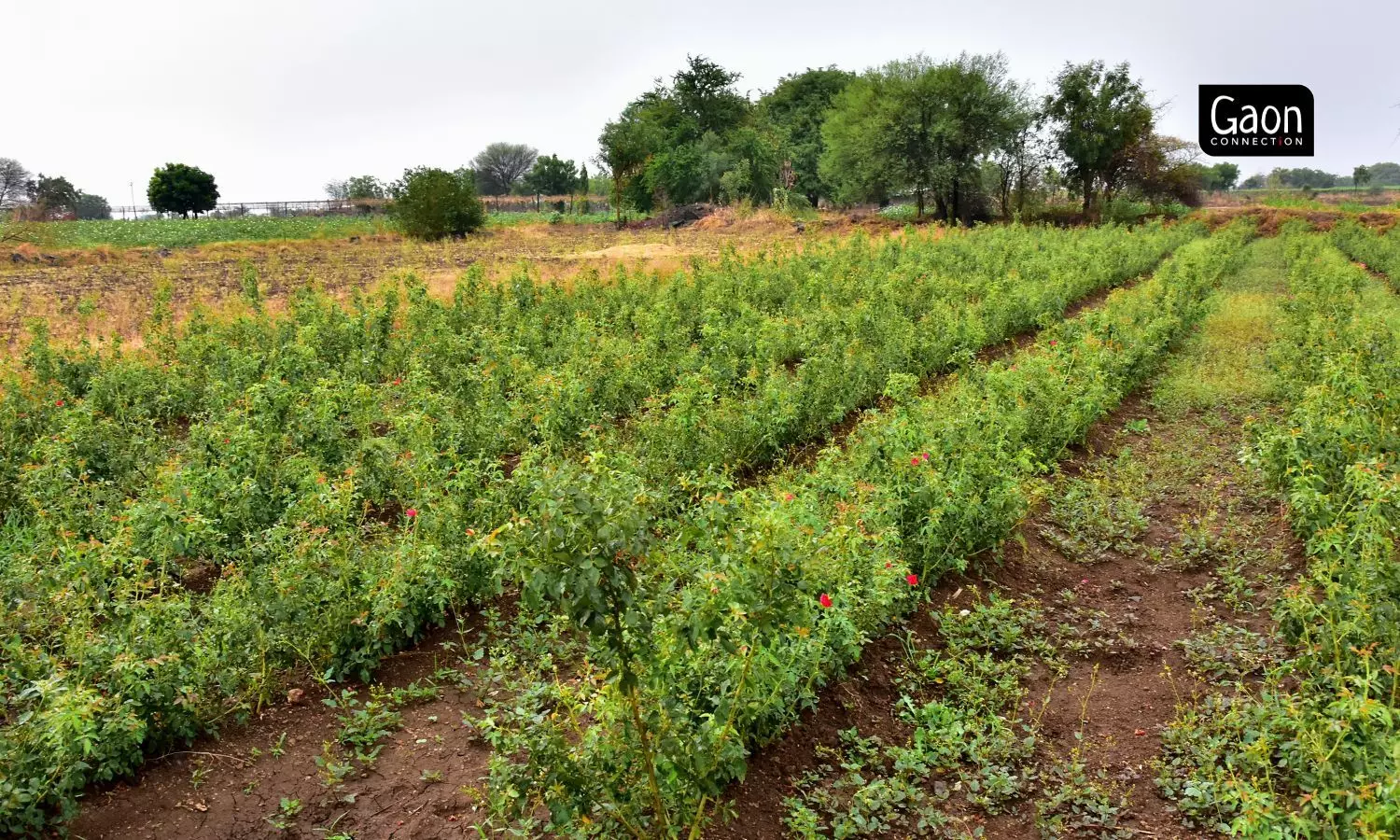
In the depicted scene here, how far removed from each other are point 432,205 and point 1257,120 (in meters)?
27.8

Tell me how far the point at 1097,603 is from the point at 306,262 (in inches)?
957

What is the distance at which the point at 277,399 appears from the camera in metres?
6.92

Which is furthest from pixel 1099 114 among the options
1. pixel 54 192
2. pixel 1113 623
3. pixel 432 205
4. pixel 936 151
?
pixel 54 192

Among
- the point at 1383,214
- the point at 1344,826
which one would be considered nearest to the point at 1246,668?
the point at 1344,826

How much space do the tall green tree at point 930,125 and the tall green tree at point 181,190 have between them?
1844 inches

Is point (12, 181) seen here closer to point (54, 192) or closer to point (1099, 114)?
point (54, 192)

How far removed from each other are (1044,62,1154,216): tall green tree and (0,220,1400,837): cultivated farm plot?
1315 inches

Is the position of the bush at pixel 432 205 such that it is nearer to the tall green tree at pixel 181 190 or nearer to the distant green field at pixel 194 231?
the distant green field at pixel 194 231

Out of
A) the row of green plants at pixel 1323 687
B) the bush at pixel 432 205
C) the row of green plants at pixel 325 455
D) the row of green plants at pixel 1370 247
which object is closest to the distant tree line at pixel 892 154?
the bush at pixel 432 205

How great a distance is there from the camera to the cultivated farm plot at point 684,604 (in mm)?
3074

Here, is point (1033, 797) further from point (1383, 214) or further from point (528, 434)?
point (1383, 214)

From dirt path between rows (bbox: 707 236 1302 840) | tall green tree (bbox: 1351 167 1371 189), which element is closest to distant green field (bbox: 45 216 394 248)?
dirt path between rows (bbox: 707 236 1302 840)

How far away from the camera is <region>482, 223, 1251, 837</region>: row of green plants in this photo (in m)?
→ 2.65

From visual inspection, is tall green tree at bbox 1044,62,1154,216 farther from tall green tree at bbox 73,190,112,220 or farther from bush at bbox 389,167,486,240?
tall green tree at bbox 73,190,112,220
